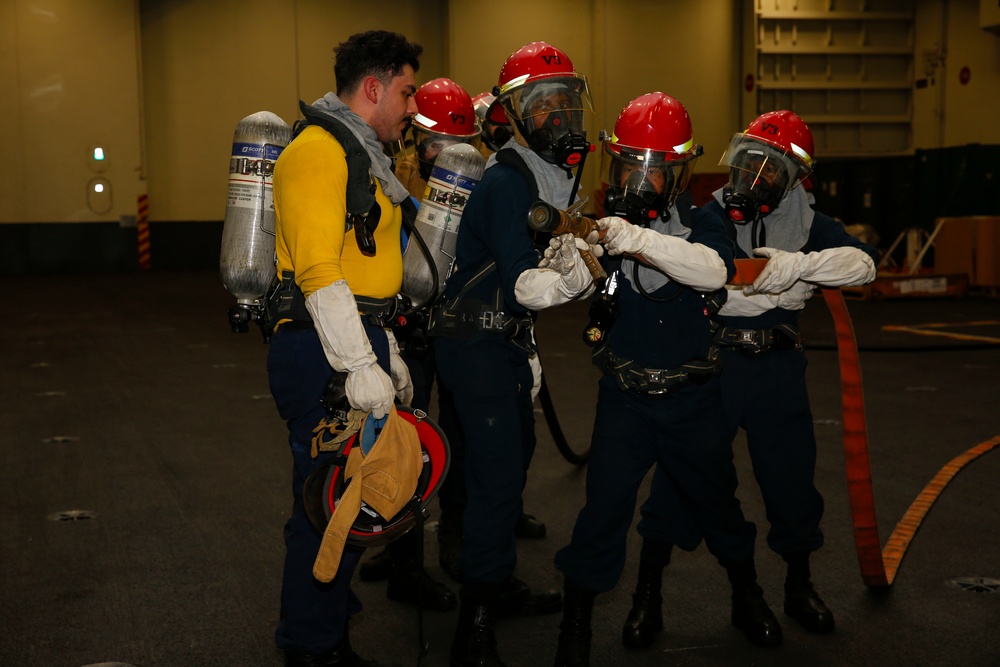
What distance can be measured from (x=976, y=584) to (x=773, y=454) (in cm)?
107

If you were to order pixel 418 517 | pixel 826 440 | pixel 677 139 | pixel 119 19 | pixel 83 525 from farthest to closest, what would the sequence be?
pixel 119 19 → pixel 826 440 → pixel 83 525 → pixel 677 139 → pixel 418 517

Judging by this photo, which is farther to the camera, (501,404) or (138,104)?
(138,104)

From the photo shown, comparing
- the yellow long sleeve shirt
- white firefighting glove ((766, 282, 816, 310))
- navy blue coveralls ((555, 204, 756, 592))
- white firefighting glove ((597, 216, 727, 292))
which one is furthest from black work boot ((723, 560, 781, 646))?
the yellow long sleeve shirt

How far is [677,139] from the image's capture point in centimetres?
328

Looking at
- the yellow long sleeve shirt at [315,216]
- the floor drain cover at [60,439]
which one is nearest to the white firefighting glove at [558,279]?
the yellow long sleeve shirt at [315,216]

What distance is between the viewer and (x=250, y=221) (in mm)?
3287

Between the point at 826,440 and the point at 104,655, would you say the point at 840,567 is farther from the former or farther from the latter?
the point at 104,655

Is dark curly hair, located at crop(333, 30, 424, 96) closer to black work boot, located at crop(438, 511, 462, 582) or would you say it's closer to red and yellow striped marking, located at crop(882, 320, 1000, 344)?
black work boot, located at crop(438, 511, 462, 582)

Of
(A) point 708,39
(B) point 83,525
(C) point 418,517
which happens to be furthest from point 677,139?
(A) point 708,39

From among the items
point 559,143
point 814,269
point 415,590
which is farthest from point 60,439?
point 814,269

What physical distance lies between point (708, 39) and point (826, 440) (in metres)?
15.9

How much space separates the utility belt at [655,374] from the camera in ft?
10.7

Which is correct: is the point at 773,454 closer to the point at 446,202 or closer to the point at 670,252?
the point at 670,252

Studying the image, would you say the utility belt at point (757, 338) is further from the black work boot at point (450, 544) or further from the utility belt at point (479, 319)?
the black work boot at point (450, 544)
